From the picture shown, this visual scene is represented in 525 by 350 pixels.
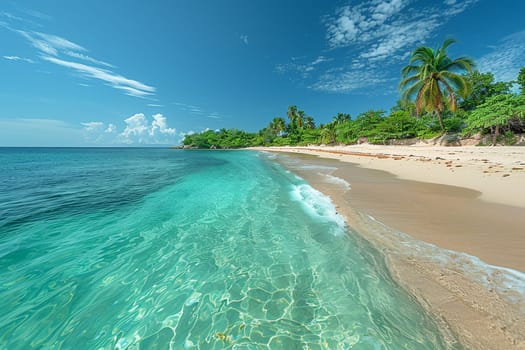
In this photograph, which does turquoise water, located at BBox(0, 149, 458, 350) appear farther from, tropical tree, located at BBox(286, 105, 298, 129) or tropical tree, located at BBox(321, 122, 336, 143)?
tropical tree, located at BBox(286, 105, 298, 129)

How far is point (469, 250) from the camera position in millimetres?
3631

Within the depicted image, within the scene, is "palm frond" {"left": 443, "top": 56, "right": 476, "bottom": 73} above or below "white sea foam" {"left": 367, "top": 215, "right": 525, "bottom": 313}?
above

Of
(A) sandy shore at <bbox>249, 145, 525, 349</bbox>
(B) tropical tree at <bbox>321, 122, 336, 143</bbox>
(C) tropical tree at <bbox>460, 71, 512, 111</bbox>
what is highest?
(C) tropical tree at <bbox>460, 71, 512, 111</bbox>

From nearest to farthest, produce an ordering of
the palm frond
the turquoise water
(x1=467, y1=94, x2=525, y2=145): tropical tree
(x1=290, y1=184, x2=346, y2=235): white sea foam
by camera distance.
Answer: the turquoise water < (x1=290, y1=184, x2=346, y2=235): white sea foam < (x1=467, y1=94, x2=525, y2=145): tropical tree < the palm frond

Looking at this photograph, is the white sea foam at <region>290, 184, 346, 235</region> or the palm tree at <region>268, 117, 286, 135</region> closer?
the white sea foam at <region>290, 184, 346, 235</region>

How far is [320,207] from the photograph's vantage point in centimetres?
692

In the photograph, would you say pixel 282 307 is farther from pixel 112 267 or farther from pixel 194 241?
pixel 112 267

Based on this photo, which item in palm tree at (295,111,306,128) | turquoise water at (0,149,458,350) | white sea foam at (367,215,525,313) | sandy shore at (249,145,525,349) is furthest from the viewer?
palm tree at (295,111,306,128)

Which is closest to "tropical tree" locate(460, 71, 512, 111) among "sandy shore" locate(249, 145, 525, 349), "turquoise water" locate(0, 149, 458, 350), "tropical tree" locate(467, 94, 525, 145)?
"tropical tree" locate(467, 94, 525, 145)

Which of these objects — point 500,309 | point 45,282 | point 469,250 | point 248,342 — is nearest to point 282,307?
point 248,342

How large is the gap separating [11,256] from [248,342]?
6284 millimetres

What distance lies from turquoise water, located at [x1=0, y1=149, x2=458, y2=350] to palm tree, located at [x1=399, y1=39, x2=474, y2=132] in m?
27.0

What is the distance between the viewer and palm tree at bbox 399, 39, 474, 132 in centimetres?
2212

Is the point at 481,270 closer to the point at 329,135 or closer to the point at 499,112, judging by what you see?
the point at 499,112
